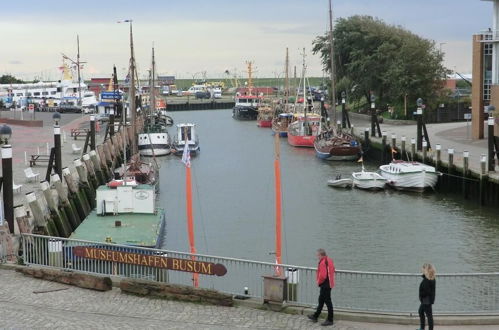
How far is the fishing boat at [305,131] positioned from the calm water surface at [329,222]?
1639 centimetres

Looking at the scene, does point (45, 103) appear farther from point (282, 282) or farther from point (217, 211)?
point (282, 282)

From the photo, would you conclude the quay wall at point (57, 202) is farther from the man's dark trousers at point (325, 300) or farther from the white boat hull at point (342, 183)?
the white boat hull at point (342, 183)

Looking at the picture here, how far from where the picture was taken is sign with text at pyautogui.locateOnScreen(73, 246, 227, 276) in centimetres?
2000

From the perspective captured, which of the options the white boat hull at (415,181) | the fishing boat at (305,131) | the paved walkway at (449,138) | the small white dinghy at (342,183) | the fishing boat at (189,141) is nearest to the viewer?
the white boat hull at (415,181)

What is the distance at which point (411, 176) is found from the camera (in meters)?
53.9

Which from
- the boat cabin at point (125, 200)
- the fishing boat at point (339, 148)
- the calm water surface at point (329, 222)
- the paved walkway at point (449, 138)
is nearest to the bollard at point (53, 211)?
the boat cabin at point (125, 200)

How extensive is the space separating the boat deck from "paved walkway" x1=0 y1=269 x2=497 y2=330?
1076 centimetres

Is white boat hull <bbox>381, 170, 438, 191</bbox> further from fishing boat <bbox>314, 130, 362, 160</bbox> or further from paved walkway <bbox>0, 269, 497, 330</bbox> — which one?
paved walkway <bbox>0, 269, 497, 330</bbox>

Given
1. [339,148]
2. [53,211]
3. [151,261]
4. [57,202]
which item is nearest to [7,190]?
[53,211]

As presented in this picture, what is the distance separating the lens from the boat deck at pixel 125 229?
104 feet

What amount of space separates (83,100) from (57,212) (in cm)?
11908

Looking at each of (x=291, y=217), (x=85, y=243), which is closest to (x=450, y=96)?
(x=291, y=217)

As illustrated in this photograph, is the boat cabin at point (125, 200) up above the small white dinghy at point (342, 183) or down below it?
above

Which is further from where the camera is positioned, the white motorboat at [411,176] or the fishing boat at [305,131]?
the fishing boat at [305,131]
